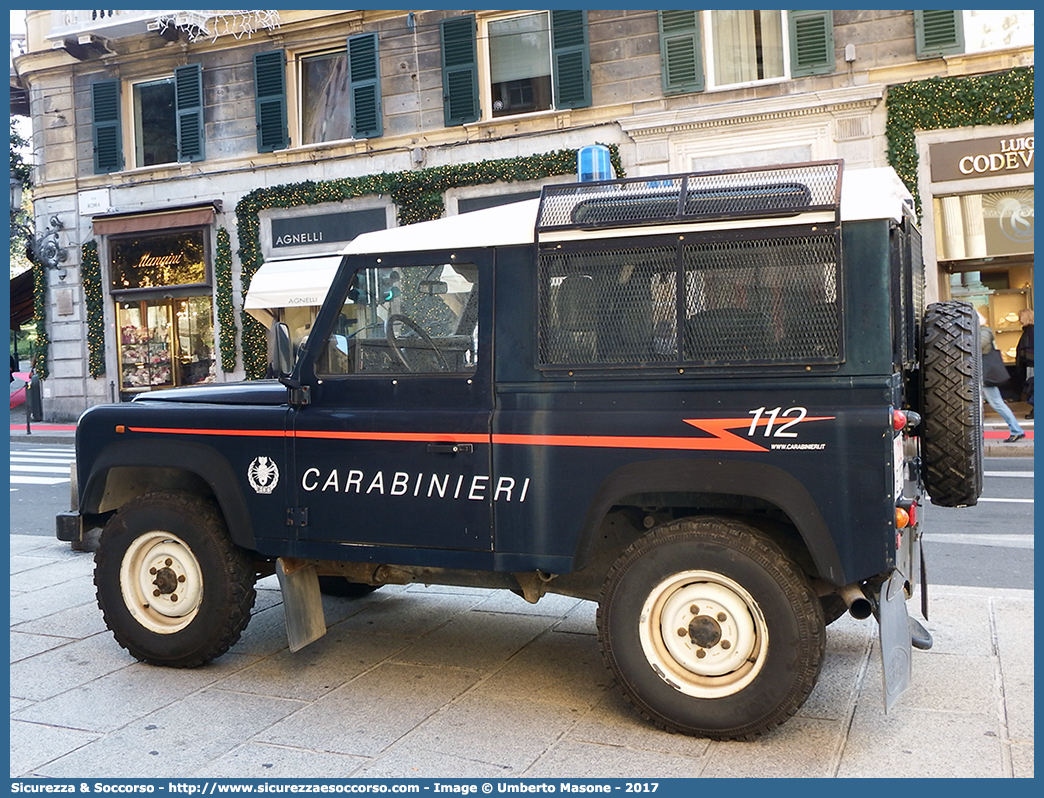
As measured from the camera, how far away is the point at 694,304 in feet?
13.6

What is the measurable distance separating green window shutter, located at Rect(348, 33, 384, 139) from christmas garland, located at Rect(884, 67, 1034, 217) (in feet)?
32.6

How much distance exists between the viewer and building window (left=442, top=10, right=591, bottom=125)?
18.7 meters

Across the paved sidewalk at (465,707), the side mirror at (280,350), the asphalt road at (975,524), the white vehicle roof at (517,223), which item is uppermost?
the white vehicle roof at (517,223)

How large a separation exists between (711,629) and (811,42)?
50.6 feet

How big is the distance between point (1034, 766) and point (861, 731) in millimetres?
660

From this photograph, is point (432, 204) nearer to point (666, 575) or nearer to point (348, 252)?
point (348, 252)

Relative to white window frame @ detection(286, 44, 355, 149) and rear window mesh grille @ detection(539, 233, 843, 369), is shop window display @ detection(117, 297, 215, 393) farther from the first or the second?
rear window mesh grille @ detection(539, 233, 843, 369)

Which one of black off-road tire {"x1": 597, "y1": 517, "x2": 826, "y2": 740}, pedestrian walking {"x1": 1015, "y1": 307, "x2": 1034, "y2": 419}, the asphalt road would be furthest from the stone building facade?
black off-road tire {"x1": 597, "y1": 517, "x2": 826, "y2": 740}

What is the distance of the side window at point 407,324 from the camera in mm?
4562

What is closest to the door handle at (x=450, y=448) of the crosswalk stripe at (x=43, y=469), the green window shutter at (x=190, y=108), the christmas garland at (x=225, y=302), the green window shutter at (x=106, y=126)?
the crosswalk stripe at (x=43, y=469)

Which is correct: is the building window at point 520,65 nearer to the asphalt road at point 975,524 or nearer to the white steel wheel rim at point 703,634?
the asphalt road at point 975,524

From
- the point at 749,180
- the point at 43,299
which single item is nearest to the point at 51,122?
the point at 43,299

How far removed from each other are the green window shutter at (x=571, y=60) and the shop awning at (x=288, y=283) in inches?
220

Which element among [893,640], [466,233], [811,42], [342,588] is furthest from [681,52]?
[893,640]
